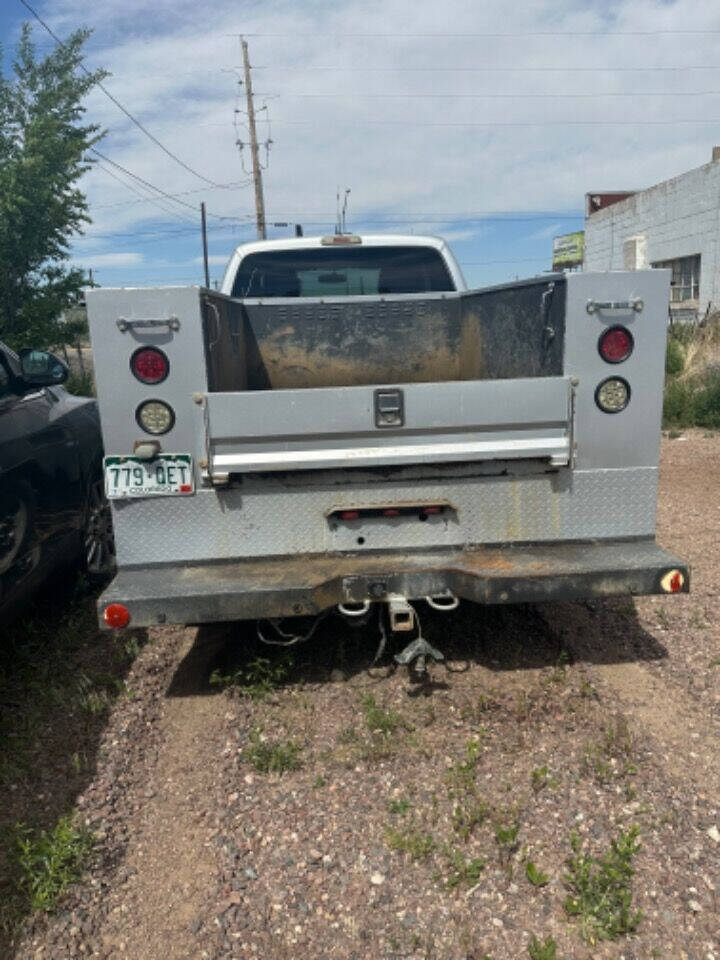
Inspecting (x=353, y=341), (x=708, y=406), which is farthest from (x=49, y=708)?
(x=708, y=406)

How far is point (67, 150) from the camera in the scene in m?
12.5

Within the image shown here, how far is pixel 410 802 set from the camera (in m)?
2.78

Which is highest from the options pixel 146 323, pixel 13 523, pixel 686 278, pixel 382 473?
pixel 686 278

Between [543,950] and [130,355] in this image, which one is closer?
[543,950]

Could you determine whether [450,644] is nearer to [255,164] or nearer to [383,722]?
[383,722]

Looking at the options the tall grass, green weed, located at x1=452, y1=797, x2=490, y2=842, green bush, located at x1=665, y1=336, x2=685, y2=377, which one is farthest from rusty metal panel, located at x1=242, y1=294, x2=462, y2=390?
green bush, located at x1=665, y1=336, x2=685, y2=377

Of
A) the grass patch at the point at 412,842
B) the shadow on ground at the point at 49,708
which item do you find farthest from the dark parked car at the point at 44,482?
the grass patch at the point at 412,842

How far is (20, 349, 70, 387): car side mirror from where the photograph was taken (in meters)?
4.29

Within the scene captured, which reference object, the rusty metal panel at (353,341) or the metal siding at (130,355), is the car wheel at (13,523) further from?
the rusty metal panel at (353,341)

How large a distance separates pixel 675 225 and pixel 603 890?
23134 millimetres

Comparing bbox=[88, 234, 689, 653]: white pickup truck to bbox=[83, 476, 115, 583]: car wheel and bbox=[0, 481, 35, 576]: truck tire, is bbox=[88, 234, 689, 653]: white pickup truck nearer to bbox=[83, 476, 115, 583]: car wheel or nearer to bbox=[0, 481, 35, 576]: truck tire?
bbox=[0, 481, 35, 576]: truck tire

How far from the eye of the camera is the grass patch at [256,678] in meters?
3.57

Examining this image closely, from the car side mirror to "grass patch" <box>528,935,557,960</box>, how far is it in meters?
3.61

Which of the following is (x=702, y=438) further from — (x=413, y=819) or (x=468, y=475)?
(x=413, y=819)
